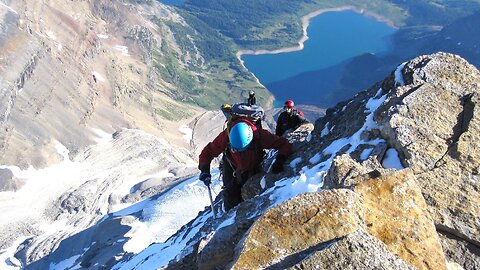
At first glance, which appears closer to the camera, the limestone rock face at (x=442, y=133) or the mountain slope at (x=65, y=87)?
the limestone rock face at (x=442, y=133)

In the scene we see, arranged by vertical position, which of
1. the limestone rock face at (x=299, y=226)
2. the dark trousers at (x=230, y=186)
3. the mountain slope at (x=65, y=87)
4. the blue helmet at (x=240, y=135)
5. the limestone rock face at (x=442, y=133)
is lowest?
the mountain slope at (x=65, y=87)

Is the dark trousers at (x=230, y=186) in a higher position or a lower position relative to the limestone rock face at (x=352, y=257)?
lower

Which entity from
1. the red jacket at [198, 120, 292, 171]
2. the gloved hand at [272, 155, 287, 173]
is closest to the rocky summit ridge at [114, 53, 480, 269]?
the gloved hand at [272, 155, 287, 173]

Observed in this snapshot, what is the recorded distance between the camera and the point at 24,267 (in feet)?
195

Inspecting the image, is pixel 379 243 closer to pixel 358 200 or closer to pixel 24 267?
pixel 358 200

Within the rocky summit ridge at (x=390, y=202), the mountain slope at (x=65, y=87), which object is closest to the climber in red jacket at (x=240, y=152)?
the rocky summit ridge at (x=390, y=202)

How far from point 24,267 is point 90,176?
25660 mm

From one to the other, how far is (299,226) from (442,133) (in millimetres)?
4754

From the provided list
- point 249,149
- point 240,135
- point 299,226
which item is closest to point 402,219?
point 299,226

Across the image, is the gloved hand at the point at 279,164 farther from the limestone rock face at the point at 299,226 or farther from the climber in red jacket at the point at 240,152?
the limestone rock face at the point at 299,226

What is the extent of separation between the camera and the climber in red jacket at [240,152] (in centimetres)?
1183

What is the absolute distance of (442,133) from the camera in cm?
1033

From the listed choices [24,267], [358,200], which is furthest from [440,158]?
[24,267]

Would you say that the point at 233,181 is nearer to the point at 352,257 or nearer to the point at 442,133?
the point at 442,133
